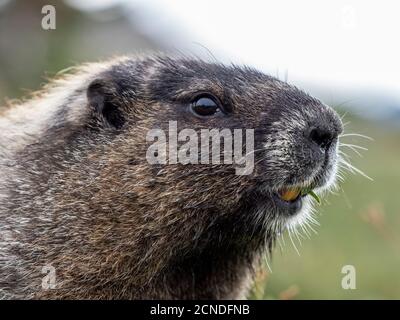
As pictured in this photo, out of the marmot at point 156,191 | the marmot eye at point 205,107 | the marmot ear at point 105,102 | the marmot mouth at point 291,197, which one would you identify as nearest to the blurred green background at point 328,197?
the marmot mouth at point 291,197

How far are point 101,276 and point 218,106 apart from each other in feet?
5.17

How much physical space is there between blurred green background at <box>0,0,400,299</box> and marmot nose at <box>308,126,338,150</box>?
109cm

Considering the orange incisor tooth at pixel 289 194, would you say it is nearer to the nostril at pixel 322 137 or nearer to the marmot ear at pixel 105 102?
the nostril at pixel 322 137

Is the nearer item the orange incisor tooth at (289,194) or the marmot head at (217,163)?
the marmot head at (217,163)

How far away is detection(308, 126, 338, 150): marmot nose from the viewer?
17.8 ft

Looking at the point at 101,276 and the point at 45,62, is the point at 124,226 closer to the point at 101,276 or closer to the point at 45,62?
the point at 101,276

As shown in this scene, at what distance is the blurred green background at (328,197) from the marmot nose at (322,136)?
1.09 metres

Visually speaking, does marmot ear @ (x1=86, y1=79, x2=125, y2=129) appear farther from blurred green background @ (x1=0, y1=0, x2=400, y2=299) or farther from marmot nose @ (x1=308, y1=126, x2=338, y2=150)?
blurred green background @ (x1=0, y1=0, x2=400, y2=299)

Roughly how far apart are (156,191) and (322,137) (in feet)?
4.29

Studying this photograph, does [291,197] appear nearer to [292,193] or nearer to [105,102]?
[292,193]

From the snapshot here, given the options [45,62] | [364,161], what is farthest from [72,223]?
[45,62]

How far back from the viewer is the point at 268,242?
5.97 m

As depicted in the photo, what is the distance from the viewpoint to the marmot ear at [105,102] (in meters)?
5.97

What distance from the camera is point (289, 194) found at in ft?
18.1
